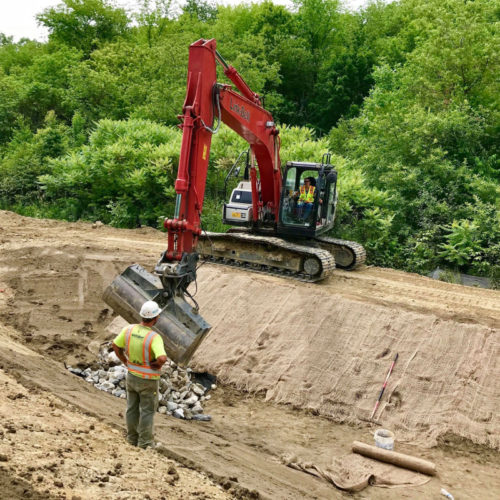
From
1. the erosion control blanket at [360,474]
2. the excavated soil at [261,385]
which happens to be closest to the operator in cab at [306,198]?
the excavated soil at [261,385]

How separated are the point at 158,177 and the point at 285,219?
672 cm

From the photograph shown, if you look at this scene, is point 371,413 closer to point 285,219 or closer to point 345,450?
point 345,450

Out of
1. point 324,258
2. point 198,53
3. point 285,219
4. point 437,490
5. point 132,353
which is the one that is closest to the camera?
point 132,353

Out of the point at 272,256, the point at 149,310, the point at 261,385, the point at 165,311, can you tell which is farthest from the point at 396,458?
the point at 272,256

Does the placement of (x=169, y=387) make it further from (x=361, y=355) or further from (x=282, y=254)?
(x=282, y=254)

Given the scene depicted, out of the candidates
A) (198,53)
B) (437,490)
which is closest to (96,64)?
(198,53)

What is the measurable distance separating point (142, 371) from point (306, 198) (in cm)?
787

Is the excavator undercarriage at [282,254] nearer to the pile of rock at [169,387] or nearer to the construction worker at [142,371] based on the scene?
the pile of rock at [169,387]

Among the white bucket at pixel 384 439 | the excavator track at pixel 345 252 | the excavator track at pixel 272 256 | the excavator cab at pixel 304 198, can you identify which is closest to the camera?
the white bucket at pixel 384 439

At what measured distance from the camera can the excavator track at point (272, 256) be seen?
1273 centimetres

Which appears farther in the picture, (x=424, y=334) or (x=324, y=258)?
(x=324, y=258)

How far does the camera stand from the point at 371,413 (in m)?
8.70

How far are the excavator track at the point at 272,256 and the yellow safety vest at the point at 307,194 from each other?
3.54ft

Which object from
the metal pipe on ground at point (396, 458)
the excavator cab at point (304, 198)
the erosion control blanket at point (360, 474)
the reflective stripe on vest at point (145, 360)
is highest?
the excavator cab at point (304, 198)
